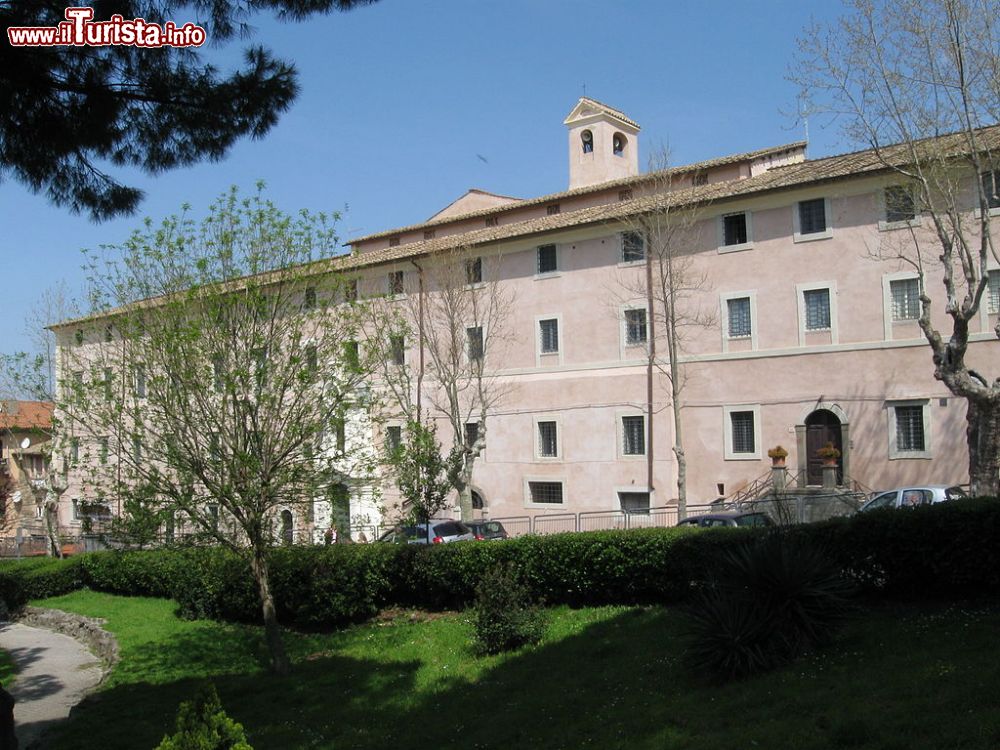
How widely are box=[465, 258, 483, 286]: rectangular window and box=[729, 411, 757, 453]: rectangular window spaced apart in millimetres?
11092

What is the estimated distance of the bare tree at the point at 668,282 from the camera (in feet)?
99.7

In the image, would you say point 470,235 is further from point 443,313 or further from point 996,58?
point 996,58

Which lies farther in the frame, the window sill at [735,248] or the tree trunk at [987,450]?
the window sill at [735,248]

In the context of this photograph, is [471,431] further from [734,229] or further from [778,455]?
[734,229]

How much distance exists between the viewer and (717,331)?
→ 102ft

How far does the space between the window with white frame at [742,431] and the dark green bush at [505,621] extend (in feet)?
60.2

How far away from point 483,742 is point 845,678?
355 centimetres

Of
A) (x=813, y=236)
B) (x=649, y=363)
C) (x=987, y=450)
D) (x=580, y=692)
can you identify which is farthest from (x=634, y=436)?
(x=580, y=692)

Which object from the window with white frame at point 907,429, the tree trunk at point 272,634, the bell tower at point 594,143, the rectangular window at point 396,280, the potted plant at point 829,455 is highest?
the bell tower at point 594,143

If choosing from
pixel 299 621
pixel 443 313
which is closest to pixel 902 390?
pixel 443 313

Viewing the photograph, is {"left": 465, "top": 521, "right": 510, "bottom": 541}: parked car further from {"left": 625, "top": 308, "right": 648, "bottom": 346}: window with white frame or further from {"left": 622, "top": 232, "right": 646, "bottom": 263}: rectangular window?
{"left": 622, "top": 232, "right": 646, "bottom": 263}: rectangular window

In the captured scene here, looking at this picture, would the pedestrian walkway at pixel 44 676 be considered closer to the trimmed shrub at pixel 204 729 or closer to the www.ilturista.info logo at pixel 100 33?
the trimmed shrub at pixel 204 729

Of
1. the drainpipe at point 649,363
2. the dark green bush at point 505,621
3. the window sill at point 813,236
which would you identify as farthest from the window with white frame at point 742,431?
the dark green bush at point 505,621

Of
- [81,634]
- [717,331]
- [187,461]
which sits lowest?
[81,634]
